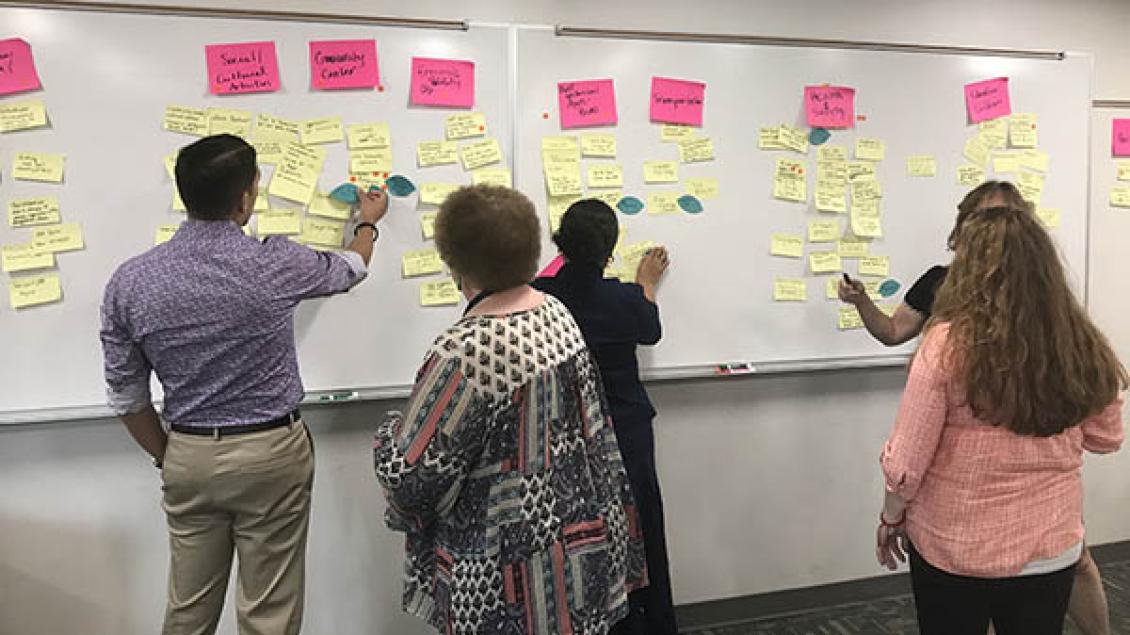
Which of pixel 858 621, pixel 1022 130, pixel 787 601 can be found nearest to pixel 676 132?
pixel 1022 130

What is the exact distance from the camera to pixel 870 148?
8.74 ft

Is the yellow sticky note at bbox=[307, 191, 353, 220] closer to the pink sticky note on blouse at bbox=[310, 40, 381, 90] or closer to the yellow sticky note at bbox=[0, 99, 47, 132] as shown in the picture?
the pink sticky note on blouse at bbox=[310, 40, 381, 90]

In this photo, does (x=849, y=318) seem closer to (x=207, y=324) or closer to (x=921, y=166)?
(x=921, y=166)

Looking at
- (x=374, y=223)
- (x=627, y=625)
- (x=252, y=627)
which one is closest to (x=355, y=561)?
(x=252, y=627)

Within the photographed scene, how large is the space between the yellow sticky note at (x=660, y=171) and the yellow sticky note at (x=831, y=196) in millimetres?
528

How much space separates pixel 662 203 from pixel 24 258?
5.85 ft

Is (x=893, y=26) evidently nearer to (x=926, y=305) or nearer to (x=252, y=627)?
(x=926, y=305)

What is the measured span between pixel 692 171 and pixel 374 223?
1.02 meters

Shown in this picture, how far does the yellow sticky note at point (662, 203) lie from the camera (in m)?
2.46

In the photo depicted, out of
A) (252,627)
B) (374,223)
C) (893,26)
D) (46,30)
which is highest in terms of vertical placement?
(893,26)

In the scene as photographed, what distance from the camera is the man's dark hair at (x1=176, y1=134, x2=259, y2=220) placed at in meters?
1.65

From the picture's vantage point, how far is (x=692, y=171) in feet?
8.18

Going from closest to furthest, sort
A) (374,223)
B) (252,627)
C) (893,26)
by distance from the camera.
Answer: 1. (252,627)
2. (374,223)
3. (893,26)

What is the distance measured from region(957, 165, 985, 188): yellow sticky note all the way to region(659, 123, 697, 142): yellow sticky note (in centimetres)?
103
